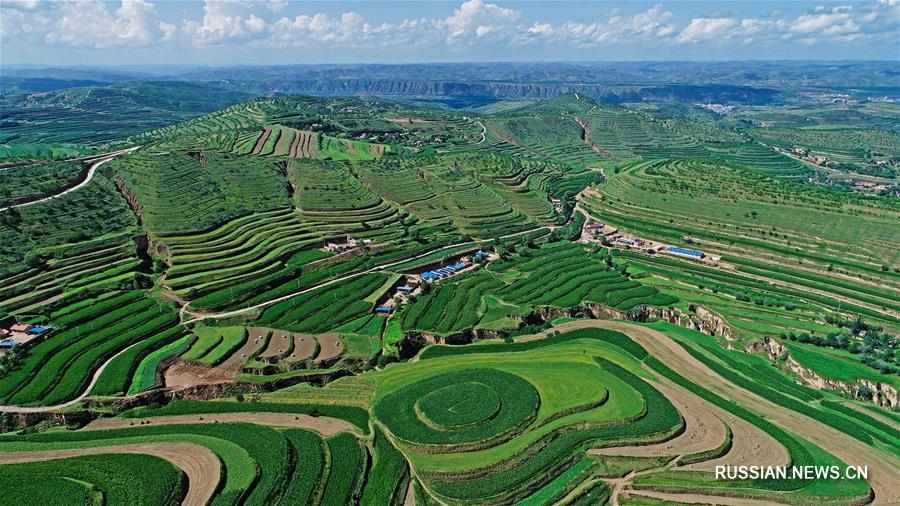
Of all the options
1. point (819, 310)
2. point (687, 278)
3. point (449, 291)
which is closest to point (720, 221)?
point (687, 278)

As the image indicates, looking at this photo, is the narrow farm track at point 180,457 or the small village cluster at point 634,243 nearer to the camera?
the narrow farm track at point 180,457

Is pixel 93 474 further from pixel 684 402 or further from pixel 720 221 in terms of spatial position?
pixel 720 221

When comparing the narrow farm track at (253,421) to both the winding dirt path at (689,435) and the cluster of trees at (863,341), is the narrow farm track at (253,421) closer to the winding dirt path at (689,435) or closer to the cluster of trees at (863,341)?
the winding dirt path at (689,435)

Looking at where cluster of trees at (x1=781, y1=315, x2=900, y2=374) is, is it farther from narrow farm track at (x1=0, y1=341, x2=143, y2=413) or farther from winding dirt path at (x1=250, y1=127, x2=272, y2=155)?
winding dirt path at (x1=250, y1=127, x2=272, y2=155)

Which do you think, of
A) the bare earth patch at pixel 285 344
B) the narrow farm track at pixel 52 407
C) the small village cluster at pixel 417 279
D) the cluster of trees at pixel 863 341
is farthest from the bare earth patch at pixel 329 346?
the cluster of trees at pixel 863 341

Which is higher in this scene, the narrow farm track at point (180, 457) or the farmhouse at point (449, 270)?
the farmhouse at point (449, 270)

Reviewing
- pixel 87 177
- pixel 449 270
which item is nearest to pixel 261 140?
pixel 87 177

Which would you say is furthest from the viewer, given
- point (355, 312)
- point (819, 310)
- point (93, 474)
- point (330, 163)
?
point (330, 163)
